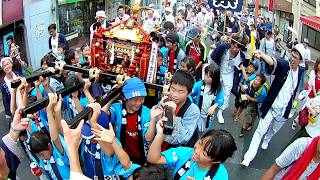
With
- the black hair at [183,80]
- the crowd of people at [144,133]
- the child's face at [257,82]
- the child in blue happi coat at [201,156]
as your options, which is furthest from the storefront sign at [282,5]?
the child in blue happi coat at [201,156]

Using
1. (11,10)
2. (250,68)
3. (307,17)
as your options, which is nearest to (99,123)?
(250,68)

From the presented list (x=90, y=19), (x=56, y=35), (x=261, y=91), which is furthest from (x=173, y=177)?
(x=90, y=19)

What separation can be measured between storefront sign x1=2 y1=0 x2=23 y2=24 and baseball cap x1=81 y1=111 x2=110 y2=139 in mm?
6722

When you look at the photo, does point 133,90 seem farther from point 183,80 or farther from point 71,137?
point 71,137

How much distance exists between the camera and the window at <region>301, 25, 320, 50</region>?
19.2m

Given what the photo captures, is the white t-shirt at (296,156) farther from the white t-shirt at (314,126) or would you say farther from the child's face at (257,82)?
the child's face at (257,82)

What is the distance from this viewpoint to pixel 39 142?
319 centimetres

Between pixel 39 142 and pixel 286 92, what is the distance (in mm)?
3717

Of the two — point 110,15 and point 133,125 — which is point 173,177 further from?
point 110,15

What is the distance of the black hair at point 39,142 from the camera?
3188 millimetres

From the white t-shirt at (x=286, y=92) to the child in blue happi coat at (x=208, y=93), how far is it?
91 centimetres

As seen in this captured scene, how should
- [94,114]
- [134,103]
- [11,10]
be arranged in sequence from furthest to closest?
[11,10] → [134,103] → [94,114]

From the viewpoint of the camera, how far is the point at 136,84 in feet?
11.2

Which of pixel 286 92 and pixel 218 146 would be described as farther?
pixel 286 92
